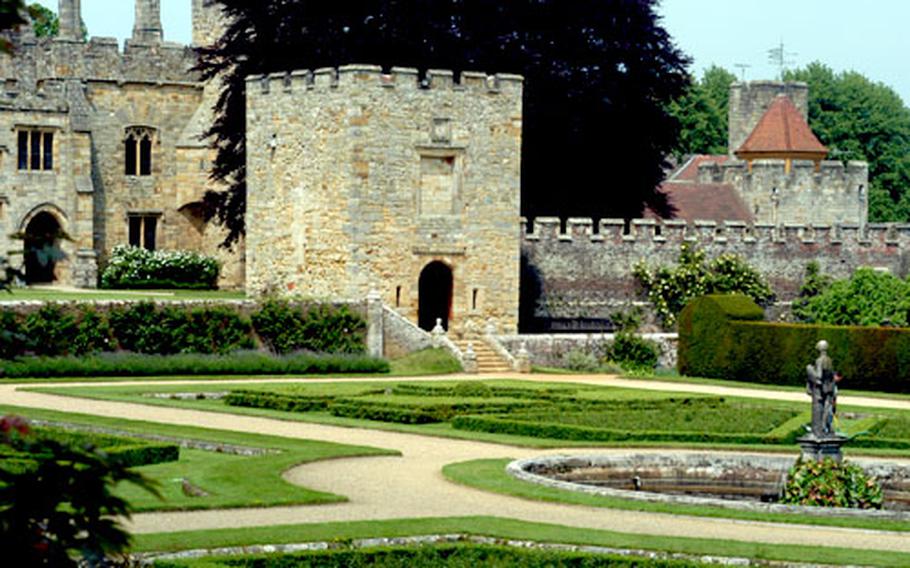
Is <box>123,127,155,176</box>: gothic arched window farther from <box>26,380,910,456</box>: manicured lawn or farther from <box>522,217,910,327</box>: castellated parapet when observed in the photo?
<box>26,380,910,456</box>: manicured lawn

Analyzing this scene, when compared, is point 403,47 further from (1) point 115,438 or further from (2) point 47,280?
(1) point 115,438

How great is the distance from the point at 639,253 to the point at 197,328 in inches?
482

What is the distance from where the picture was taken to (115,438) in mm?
20922

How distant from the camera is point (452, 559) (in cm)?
1491

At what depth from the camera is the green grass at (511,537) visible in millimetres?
14867

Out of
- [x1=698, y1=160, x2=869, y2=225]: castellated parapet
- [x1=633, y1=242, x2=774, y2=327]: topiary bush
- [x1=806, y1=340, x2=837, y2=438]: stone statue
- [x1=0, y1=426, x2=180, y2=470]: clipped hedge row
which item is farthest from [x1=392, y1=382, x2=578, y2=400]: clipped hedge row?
[x1=698, y1=160, x2=869, y2=225]: castellated parapet

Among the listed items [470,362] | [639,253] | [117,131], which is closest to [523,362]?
[470,362]

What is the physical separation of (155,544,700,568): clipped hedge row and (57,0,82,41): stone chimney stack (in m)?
40.3

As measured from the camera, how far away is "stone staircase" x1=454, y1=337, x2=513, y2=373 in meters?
37.0

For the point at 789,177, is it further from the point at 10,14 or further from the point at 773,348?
the point at 10,14

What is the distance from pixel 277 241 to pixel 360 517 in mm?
22984

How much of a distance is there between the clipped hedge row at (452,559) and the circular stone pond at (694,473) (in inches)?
222

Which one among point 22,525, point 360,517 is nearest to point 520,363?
point 360,517

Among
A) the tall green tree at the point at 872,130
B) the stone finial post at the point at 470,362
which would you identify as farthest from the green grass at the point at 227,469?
the tall green tree at the point at 872,130
